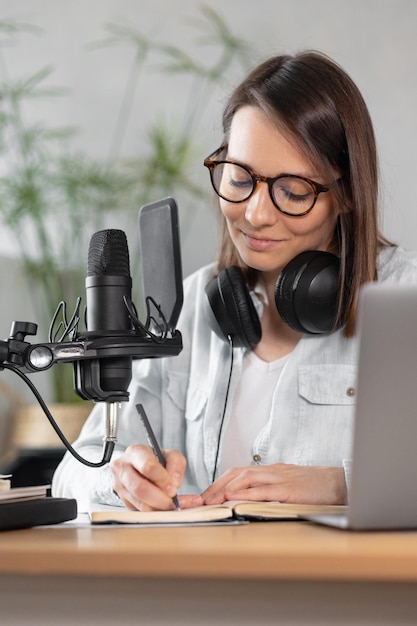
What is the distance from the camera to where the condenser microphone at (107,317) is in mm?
1098

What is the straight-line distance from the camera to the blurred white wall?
3.10 m

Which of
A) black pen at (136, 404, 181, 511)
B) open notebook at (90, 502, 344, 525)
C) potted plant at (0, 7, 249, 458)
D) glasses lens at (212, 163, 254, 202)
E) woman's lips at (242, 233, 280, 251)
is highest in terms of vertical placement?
potted plant at (0, 7, 249, 458)

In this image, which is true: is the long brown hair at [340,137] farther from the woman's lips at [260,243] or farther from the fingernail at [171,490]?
the fingernail at [171,490]

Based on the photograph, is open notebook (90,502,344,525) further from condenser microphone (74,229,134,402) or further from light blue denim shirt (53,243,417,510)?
light blue denim shirt (53,243,417,510)

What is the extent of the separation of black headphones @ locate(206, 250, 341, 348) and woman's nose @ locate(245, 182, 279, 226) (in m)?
0.09

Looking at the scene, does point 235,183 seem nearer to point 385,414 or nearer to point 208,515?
point 208,515

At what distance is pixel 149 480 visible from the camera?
4.00 feet

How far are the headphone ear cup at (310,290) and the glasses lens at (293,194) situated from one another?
0.27 ft

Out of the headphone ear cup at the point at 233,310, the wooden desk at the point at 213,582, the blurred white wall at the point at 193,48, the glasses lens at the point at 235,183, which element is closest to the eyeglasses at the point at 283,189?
the glasses lens at the point at 235,183

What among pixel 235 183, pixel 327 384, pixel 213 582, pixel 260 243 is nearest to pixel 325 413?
pixel 327 384

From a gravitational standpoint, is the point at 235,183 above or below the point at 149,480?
above

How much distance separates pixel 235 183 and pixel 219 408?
17.3 inches

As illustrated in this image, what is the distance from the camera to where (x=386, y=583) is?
0.74m

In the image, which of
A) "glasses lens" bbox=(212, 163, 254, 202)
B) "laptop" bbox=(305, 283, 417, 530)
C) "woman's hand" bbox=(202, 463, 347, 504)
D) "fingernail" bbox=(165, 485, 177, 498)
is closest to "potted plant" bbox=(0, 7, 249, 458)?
"glasses lens" bbox=(212, 163, 254, 202)
